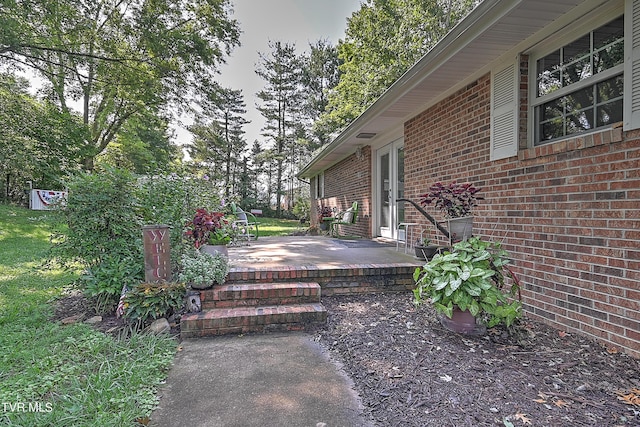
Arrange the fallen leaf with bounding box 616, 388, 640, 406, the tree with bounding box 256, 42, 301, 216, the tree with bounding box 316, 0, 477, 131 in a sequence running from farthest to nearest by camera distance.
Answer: the tree with bounding box 256, 42, 301, 216, the tree with bounding box 316, 0, 477, 131, the fallen leaf with bounding box 616, 388, 640, 406

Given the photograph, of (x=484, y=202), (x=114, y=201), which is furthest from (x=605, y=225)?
(x=114, y=201)

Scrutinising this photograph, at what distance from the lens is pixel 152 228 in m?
2.98

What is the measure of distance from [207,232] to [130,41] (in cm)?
870

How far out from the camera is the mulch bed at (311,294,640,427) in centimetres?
155

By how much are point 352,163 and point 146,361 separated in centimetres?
709

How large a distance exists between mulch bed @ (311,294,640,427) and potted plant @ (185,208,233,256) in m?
1.73

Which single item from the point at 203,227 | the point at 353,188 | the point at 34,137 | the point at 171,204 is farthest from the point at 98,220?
the point at 34,137

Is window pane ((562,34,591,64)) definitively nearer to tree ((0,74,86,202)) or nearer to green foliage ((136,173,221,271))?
green foliage ((136,173,221,271))

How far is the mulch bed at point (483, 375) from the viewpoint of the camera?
155 centimetres

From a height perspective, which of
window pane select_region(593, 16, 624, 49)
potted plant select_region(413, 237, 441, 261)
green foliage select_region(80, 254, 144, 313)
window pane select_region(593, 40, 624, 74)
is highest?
window pane select_region(593, 16, 624, 49)

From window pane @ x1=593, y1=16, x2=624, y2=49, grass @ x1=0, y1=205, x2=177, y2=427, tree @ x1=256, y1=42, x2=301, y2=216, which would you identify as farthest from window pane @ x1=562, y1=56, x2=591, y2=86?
tree @ x1=256, y1=42, x2=301, y2=216

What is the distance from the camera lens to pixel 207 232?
372cm

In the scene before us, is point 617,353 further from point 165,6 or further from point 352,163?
point 165,6

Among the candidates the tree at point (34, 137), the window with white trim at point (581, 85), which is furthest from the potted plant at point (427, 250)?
the tree at point (34, 137)
